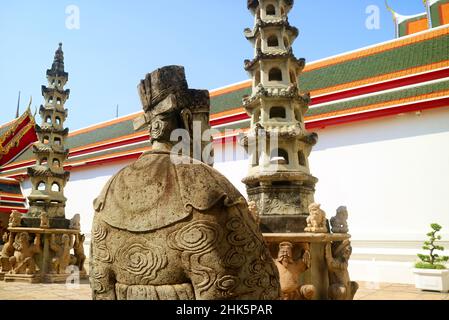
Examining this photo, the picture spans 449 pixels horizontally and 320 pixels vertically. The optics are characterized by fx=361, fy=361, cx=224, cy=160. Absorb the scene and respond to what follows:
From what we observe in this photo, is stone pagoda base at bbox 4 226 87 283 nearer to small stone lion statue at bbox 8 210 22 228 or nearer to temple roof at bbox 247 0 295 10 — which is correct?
small stone lion statue at bbox 8 210 22 228

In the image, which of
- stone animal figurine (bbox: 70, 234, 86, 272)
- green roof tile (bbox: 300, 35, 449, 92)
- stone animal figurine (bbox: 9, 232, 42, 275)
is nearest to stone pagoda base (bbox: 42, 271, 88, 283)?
stone animal figurine (bbox: 9, 232, 42, 275)

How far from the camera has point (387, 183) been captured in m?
9.40

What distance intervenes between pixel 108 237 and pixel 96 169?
16556 mm

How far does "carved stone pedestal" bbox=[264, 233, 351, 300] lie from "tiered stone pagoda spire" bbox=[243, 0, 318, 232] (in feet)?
1.12

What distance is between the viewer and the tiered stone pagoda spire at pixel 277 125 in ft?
16.5

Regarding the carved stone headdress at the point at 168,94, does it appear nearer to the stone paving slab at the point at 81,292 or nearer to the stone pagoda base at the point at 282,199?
the stone pagoda base at the point at 282,199

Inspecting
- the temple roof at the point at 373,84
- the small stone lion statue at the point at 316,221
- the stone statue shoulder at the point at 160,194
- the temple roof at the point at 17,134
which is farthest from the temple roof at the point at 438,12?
the temple roof at the point at 17,134

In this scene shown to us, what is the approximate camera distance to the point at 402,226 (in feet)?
29.7

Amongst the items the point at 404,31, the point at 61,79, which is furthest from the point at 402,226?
the point at 61,79

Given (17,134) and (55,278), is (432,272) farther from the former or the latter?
(17,134)

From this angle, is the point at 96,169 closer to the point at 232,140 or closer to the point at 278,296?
the point at 232,140

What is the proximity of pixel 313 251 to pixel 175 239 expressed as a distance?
10.3ft

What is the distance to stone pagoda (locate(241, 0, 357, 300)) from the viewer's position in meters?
4.37

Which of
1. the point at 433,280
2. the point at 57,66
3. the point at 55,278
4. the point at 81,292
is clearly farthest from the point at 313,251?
the point at 57,66
